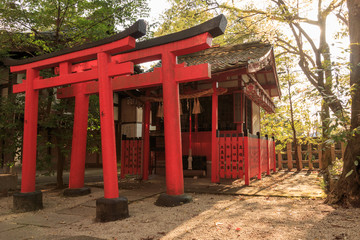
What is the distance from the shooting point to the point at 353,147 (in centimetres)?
468

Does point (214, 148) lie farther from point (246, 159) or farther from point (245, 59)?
point (245, 59)

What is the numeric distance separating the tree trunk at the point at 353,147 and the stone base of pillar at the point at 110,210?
3905mm

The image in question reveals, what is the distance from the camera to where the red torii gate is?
4.62m

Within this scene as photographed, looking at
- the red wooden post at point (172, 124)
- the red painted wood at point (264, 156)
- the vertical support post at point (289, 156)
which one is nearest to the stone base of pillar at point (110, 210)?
the red wooden post at point (172, 124)

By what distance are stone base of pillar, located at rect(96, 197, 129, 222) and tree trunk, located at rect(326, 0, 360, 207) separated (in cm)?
390

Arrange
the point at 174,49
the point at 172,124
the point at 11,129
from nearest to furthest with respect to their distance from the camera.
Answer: the point at 174,49, the point at 172,124, the point at 11,129

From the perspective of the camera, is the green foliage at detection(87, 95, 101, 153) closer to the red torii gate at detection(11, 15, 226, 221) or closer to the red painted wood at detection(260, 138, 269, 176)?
the red torii gate at detection(11, 15, 226, 221)

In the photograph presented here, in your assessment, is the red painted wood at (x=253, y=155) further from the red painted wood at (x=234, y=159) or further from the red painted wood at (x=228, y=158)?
the red painted wood at (x=228, y=158)

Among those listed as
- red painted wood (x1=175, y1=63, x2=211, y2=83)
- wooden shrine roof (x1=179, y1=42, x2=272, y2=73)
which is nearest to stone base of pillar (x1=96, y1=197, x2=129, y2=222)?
red painted wood (x1=175, y1=63, x2=211, y2=83)

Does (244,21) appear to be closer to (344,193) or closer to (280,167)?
(280,167)

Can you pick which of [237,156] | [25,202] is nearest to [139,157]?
[237,156]

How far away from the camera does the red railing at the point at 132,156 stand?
9375mm

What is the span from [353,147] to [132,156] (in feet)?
22.5

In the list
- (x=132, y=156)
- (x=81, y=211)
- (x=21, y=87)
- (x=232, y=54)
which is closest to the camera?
(x=81, y=211)
